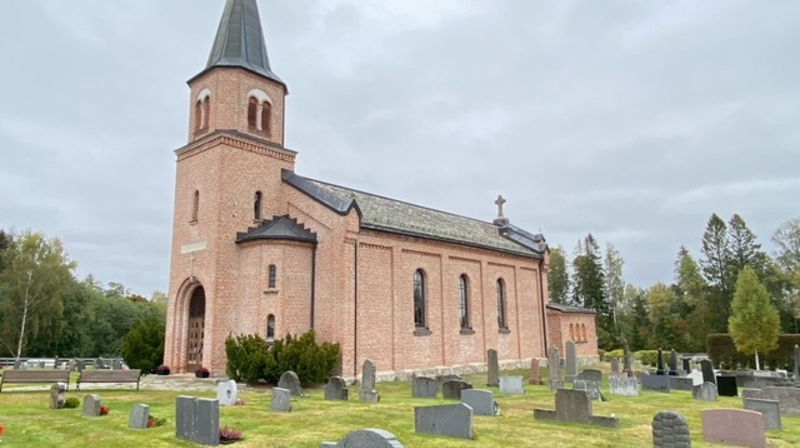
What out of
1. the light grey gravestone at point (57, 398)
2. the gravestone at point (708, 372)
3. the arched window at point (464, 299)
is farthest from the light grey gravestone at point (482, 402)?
the arched window at point (464, 299)

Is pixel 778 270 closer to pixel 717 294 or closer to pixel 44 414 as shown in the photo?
pixel 717 294

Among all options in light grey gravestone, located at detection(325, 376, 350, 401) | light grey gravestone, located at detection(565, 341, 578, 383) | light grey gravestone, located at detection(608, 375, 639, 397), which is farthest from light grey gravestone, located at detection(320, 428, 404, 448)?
light grey gravestone, located at detection(565, 341, 578, 383)

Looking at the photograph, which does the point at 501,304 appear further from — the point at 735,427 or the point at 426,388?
the point at 735,427

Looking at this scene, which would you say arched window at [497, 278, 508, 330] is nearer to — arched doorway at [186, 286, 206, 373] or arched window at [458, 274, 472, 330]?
arched window at [458, 274, 472, 330]

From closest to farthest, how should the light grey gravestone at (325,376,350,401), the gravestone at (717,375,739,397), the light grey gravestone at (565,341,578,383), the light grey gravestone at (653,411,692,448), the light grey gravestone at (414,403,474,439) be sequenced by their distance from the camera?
the light grey gravestone at (653,411,692,448)
the light grey gravestone at (414,403,474,439)
the light grey gravestone at (325,376,350,401)
the gravestone at (717,375,739,397)
the light grey gravestone at (565,341,578,383)

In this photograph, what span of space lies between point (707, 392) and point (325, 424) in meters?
12.3

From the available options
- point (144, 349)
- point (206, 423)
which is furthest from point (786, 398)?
point (144, 349)

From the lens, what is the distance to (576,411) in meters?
11.9

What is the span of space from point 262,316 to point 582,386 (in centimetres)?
1242

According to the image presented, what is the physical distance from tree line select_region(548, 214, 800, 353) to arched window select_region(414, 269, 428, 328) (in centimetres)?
3621

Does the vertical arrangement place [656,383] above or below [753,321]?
below

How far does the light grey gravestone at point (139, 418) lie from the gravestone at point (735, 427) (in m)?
10.9

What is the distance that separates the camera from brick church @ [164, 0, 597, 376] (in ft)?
74.3

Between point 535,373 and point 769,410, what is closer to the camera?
point 769,410
